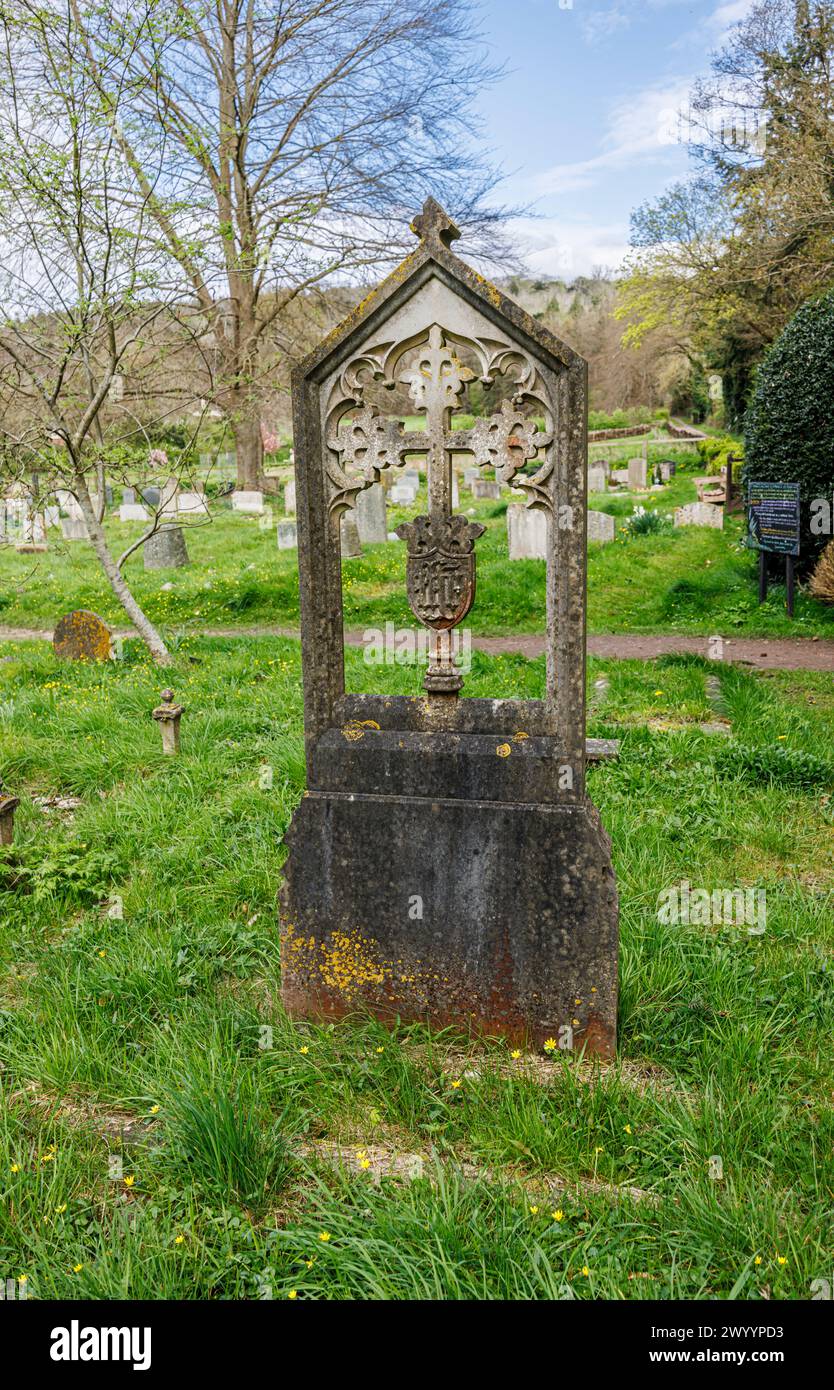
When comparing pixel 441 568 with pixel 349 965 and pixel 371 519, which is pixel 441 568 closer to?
pixel 349 965

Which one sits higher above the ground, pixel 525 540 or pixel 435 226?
pixel 435 226

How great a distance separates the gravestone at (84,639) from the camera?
9.90 metres

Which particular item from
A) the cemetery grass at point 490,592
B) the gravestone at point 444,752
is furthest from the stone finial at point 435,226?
the cemetery grass at point 490,592

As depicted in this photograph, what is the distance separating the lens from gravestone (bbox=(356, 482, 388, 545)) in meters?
17.2

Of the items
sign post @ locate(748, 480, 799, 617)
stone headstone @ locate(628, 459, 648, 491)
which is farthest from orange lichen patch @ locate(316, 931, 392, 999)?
stone headstone @ locate(628, 459, 648, 491)

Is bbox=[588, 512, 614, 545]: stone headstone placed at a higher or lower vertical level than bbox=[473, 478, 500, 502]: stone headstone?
lower

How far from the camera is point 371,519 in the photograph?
57.2 ft

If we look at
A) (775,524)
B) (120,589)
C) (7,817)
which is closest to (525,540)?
(775,524)

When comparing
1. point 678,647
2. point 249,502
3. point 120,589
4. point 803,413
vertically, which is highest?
point 803,413

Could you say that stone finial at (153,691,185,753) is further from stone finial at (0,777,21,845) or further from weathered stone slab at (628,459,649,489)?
weathered stone slab at (628,459,649,489)

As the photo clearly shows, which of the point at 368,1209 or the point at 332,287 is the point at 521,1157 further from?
the point at 332,287

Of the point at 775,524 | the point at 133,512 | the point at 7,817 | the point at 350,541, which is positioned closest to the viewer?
the point at 7,817

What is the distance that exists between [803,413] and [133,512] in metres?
17.4

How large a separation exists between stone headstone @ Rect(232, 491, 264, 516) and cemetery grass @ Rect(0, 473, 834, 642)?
6.65m
